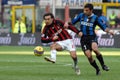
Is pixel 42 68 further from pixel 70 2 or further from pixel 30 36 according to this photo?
pixel 70 2

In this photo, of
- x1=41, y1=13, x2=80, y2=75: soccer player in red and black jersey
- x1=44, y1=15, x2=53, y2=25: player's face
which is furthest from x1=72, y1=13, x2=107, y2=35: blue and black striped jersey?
x1=44, y1=15, x2=53, y2=25: player's face

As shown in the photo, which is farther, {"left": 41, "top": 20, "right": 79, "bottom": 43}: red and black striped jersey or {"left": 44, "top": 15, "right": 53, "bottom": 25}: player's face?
{"left": 41, "top": 20, "right": 79, "bottom": 43}: red and black striped jersey

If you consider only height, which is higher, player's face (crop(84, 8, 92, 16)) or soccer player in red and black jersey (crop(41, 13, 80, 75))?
player's face (crop(84, 8, 92, 16))

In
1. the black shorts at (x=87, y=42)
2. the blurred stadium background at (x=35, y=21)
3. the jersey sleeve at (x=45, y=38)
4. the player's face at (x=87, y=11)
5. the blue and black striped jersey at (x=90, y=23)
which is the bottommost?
the blurred stadium background at (x=35, y=21)

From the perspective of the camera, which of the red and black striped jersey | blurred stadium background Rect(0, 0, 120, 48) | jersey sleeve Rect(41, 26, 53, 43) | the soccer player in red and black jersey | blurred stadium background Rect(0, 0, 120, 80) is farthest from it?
blurred stadium background Rect(0, 0, 120, 48)

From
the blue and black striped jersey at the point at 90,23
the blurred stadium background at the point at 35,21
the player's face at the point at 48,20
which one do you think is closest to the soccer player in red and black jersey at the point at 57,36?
the player's face at the point at 48,20

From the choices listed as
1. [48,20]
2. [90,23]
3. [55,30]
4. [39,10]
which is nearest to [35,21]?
[39,10]

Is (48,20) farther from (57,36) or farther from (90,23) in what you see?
(90,23)

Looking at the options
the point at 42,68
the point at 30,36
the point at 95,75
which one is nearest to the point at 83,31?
the point at 95,75

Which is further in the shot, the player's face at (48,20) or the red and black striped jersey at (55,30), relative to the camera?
the red and black striped jersey at (55,30)

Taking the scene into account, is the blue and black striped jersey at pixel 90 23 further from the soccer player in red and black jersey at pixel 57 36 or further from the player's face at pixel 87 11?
the soccer player in red and black jersey at pixel 57 36

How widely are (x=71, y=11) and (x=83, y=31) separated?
2899 centimetres

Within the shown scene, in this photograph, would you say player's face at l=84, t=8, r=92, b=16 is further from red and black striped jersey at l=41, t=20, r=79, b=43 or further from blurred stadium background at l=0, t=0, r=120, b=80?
blurred stadium background at l=0, t=0, r=120, b=80

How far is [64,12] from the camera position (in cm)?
4656
